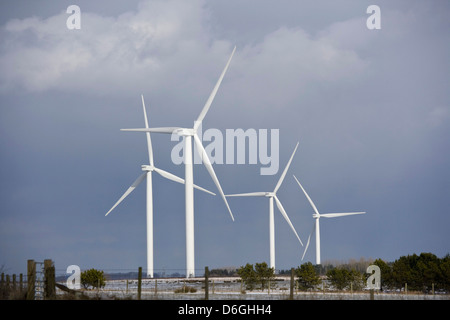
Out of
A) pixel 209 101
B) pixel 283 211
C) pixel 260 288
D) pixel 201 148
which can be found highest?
pixel 209 101

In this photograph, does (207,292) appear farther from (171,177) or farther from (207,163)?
(171,177)

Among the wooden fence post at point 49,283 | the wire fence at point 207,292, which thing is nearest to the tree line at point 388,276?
the wire fence at point 207,292

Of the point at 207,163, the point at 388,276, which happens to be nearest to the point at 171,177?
the point at 207,163

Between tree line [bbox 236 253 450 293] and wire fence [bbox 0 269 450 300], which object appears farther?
tree line [bbox 236 253 450 293]

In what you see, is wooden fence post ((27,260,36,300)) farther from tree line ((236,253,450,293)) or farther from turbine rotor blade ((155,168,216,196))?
turbine rotor blade ((155,168,216,196))

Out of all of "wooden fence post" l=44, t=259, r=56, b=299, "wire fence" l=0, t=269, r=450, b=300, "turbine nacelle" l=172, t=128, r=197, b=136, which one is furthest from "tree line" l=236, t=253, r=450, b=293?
"wooden fence post" l=44, t=259, r=56, b=299

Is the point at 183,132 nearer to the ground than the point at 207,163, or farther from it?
farther from it

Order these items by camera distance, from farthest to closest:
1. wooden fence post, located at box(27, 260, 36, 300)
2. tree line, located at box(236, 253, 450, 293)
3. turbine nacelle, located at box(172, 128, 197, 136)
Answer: turbine nacelle, located at box(172, 128, 197, 136), tree line, located at box(236, 253, 450, 293), wooden fence post, located at box(27, 260, 36, 300)
